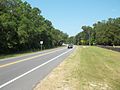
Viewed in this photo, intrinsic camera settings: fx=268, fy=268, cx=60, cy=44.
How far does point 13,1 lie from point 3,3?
18.8ft

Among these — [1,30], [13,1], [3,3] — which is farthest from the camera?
[13,1]

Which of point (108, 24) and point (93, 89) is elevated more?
point (108, 24)

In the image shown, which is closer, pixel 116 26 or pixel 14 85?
pixel 14 85

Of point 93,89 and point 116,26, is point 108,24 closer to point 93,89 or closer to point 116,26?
point 116,26

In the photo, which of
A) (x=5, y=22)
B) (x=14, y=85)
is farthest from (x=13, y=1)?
(x=14, y=85)

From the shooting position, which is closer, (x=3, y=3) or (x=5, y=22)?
(x=5, y=22)

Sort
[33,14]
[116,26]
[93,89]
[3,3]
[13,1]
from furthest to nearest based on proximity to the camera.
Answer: [116,26]
[33,14]
[13,1]
[3,3]
[93,89]

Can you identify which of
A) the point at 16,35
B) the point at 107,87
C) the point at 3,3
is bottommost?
the point at 107,87

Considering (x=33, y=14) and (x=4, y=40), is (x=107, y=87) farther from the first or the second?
(x=33, y=14)

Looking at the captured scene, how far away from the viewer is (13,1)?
61219 millimetres

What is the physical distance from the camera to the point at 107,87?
1145 cm

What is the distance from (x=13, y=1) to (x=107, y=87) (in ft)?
173

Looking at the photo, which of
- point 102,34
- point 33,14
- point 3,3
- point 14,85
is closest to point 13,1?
point 3,3

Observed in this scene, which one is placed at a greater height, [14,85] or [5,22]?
[5,22]
